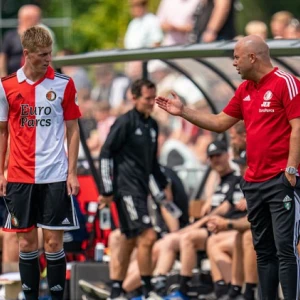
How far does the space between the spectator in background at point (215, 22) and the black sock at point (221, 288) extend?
180 inches

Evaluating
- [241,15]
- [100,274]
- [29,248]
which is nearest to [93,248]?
[100,274]

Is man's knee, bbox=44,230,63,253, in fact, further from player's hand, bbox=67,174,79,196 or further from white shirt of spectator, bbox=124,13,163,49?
white shirt of spectator, bbox=124,13,163,49

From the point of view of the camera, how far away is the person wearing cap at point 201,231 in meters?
14.3

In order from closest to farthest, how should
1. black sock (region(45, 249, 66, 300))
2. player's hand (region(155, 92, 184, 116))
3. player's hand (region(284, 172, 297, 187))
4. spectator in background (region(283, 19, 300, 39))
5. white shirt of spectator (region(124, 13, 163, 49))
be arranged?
player's hand (region(284, 172, 297, 187)) → player's hand (region(155, 92, 184, 116)) → black sock (region(45, 249, 66, 300)) → spectator in background (region(283, 19, 300, 39)) → white shirt of spectator (region(124, 13, 163, 49))

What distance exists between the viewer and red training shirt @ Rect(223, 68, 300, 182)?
11250 millimetres

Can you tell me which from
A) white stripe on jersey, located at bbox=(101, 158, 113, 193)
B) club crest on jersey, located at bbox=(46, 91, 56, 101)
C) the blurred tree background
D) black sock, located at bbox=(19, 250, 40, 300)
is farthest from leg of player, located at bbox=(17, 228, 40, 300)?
the blurred tree background

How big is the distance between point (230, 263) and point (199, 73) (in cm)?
244

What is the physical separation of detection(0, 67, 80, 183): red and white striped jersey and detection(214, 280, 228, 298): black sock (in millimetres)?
3036

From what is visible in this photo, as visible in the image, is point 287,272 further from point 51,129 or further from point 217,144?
point 217,144

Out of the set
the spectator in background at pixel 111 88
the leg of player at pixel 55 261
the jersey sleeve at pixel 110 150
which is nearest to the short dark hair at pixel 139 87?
the jersey sleeve at pixel 110 150

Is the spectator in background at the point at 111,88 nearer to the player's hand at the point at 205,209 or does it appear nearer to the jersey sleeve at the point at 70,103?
the player's hand at the point at 205,209

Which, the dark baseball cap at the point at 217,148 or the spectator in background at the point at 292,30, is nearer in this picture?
the dark baseball cap at the point at 217,148

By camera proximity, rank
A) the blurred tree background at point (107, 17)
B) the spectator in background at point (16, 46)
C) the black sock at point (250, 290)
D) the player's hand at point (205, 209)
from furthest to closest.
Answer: the blurred tree background at point (107, 17)
the spectator in background at point (16, 46)
the player's hand at point (205, 209)
the black sock at point (250, 290)

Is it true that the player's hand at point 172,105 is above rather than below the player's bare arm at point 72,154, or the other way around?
above
